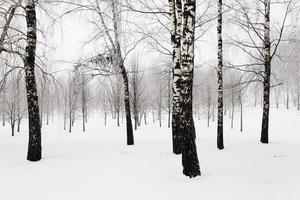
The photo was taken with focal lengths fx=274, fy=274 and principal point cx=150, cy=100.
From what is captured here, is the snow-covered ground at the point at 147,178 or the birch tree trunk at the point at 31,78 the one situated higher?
the birch tree trunk at the point at 31,78

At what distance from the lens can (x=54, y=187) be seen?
582 centimetres

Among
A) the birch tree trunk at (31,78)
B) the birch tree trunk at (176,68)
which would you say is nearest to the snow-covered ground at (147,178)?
the birch tree trunk at (31,78)

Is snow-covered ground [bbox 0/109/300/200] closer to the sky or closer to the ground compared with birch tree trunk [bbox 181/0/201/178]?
closer to the ground

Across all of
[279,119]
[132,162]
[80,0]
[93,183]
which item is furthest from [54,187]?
[279,119]

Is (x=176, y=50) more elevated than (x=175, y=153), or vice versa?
(x=176, y=50)

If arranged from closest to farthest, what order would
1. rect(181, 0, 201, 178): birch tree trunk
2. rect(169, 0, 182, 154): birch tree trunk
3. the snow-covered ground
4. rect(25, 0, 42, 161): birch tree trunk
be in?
the snow-covered ground → rect(181, 0, 201, 178): birch tree trunk → rect(25, 0, 42, 161): birch tree trunk → rect(169, 0, 182, 154): birch tree trunk

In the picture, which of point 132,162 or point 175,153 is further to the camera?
point 175,153

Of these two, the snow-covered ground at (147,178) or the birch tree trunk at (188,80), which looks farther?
the birch tree trunk at (188,80)

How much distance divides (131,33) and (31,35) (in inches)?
167

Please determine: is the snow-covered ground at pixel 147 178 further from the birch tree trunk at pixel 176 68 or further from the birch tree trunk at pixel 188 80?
the birch tree trunk at pixel 176 68

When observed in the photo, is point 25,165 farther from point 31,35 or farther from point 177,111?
point 177,111

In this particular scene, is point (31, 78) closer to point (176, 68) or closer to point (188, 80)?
point (176, 68)

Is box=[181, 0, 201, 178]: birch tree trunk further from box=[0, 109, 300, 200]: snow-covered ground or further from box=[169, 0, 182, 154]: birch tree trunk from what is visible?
box=[169, 0, 182, 154]: birch tree trunk

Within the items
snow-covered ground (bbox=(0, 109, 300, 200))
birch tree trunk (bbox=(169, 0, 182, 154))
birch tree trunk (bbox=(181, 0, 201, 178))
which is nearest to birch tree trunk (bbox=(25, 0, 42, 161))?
snow-covered ground (bbox=(0, 109, 300, 200))
